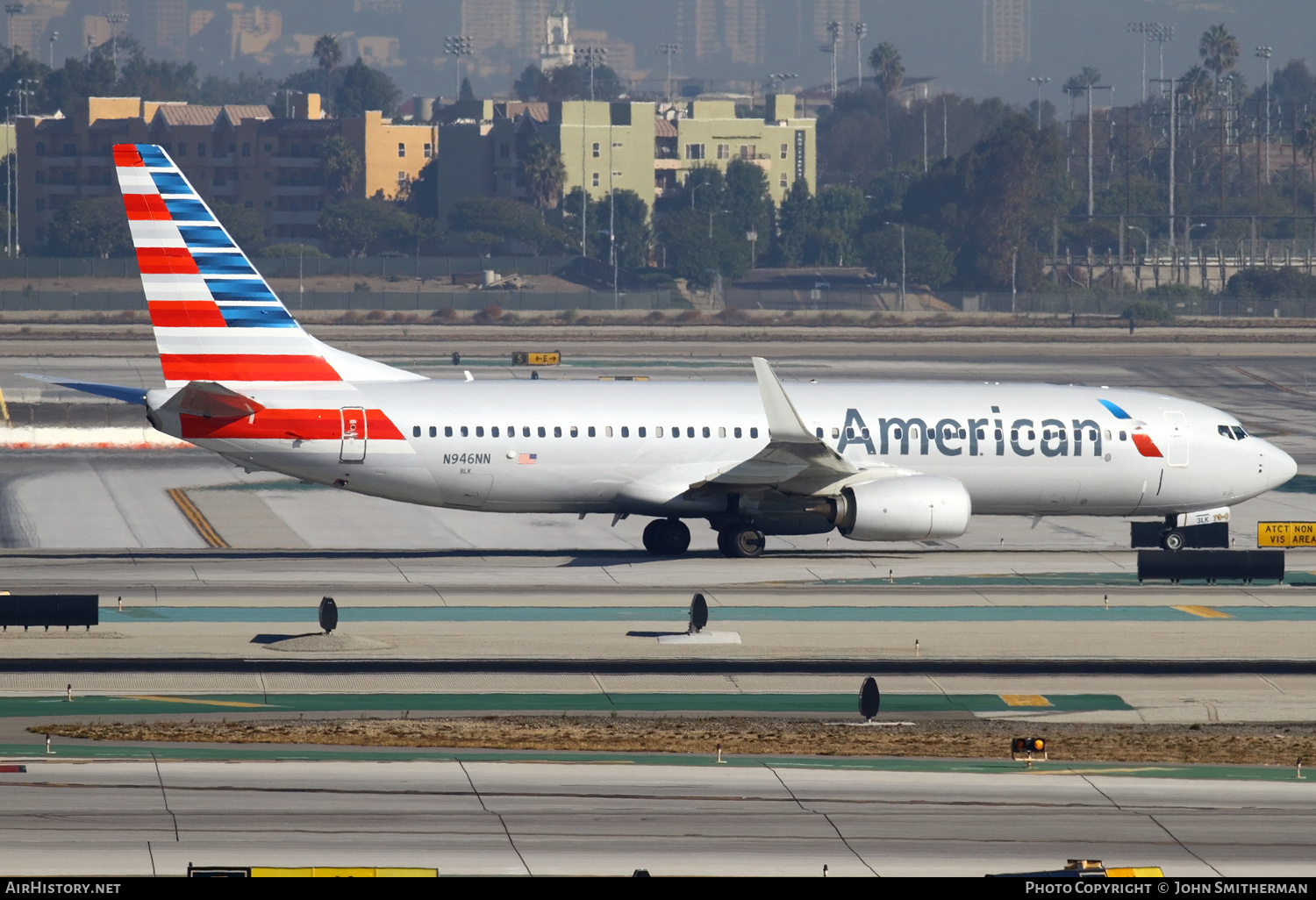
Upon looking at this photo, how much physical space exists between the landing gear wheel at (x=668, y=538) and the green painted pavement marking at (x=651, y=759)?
63.2 feet

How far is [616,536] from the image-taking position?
166ft

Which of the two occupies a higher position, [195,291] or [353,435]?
[195,291]

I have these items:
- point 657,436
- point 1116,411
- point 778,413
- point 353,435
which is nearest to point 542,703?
point 353,435

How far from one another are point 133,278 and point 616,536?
466 ft

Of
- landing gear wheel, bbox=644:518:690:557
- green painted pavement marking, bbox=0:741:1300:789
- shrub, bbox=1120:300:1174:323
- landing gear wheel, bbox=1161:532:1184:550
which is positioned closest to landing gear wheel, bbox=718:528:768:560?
landing gear wheel, bbox=644:518:690:557

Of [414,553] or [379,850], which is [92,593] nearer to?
[414,553]

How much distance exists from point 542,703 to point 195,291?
666 inches

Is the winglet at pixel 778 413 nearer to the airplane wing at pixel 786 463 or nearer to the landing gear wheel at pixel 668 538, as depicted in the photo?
the airplane wing at pixel 786 463

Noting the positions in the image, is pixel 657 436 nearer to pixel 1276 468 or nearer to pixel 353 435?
pixel 353 435

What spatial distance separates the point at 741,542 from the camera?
4500cm

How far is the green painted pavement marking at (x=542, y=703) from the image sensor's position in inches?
1147
